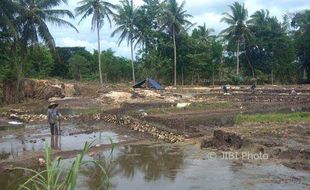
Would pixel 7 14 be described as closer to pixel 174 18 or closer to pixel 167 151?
pixel 167 151

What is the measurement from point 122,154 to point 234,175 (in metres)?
4.87

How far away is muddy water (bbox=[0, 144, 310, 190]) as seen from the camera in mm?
10758

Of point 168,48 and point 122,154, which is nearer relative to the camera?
point 122,154

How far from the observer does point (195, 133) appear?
63.3ft

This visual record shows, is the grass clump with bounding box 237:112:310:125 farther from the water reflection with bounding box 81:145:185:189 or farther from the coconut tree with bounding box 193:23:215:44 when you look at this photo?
the coconut tree with bounding box 193:23:215:44

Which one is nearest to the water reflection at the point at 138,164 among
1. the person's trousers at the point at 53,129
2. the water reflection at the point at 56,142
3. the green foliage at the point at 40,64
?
the water reflection at the point at 56,142

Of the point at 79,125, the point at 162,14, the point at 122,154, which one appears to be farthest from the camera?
the point at 162,14

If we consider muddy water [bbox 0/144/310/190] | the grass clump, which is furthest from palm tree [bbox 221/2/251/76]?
muddy water [bbox 0/144/310/190]

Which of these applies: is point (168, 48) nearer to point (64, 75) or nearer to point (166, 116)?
point (64, 75)

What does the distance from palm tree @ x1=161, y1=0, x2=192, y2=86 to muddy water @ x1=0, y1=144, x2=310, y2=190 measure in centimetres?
4601

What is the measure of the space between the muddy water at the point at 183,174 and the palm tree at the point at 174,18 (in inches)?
1811

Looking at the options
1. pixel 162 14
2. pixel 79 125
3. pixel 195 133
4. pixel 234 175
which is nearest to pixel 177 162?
pixel 234 175

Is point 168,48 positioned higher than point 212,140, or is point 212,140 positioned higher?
point 168,48

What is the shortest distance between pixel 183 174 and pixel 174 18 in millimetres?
48796
